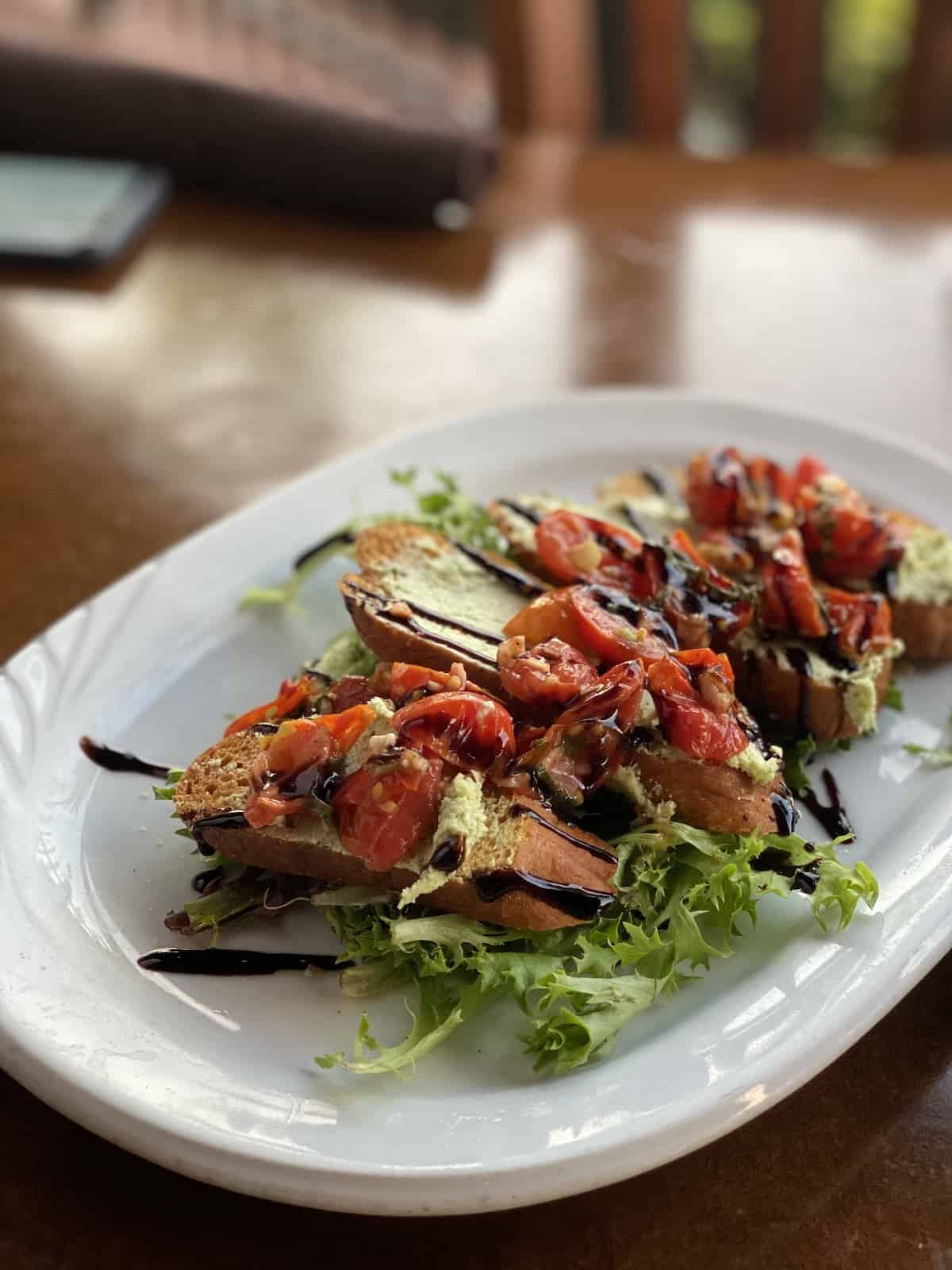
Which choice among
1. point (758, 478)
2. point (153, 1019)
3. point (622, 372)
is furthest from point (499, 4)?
point (153, 1019)

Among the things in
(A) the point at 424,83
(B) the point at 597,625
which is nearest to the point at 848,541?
(B) the point at 597,625

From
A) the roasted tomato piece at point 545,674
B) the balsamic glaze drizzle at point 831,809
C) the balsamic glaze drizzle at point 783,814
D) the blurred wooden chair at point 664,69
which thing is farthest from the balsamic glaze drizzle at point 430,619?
the blurred wooden chair at point 664,69

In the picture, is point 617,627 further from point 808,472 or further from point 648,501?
point 808,472

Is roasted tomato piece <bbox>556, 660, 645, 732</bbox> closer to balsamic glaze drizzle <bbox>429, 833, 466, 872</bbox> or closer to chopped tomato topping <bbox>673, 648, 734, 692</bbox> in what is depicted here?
chopped tomato topping <bbox>673, 648, 734, 692</bbox>

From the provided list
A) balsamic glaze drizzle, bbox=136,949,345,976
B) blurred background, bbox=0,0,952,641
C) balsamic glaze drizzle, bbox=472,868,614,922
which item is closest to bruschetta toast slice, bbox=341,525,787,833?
balsamic glaze drizzle, bbox=472,868,614,922

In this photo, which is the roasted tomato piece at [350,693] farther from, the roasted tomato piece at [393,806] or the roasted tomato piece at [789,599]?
the roasted tomato piece at [789,599]

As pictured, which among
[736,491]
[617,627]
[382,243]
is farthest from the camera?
[382,243]

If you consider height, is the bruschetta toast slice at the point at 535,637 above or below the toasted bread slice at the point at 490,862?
above
